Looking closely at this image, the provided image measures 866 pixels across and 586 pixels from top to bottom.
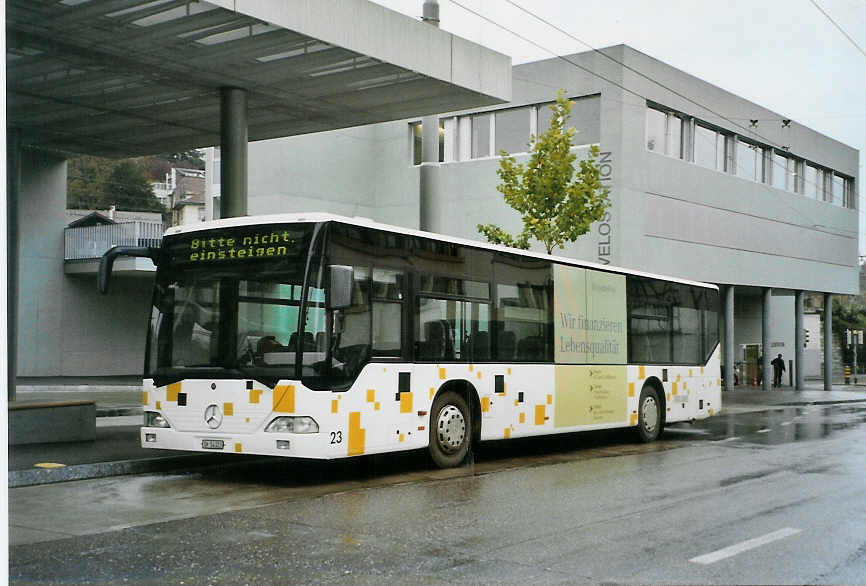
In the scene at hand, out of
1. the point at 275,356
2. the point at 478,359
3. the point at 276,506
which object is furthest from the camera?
the point at 478,359

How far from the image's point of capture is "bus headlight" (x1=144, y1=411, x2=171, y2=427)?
463 inches

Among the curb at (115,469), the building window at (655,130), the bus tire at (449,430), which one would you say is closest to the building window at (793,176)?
the building window at (655,130)

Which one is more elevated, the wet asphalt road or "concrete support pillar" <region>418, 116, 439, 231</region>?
"concrete support pillar" <region>418, 116, 439, 231</region>

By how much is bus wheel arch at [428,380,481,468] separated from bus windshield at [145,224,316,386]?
247cm

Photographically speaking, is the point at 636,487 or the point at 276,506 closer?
the point at 276,506

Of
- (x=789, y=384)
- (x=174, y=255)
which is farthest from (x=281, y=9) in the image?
(x=789, y=384)

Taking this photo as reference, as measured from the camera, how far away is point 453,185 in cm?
3703

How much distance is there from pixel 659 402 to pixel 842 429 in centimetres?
490

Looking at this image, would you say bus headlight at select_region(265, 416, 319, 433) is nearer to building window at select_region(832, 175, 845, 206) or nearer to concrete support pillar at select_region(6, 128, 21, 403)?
concrete support pillar at select_region(6, 128, 21, 403)

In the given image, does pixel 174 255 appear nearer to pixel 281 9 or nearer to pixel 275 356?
pixel 275 356

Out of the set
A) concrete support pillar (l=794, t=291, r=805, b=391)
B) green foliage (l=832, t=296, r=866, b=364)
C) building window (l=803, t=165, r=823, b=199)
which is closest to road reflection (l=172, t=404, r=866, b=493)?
concrete support pillar (l=794, t=291, r=805, b=391)

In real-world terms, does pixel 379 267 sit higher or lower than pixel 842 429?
higher

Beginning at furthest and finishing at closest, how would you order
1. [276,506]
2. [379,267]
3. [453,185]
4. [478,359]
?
[453,185] → [478,359] → [379,267] → [276,506]

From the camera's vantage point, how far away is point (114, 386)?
1258 inches
